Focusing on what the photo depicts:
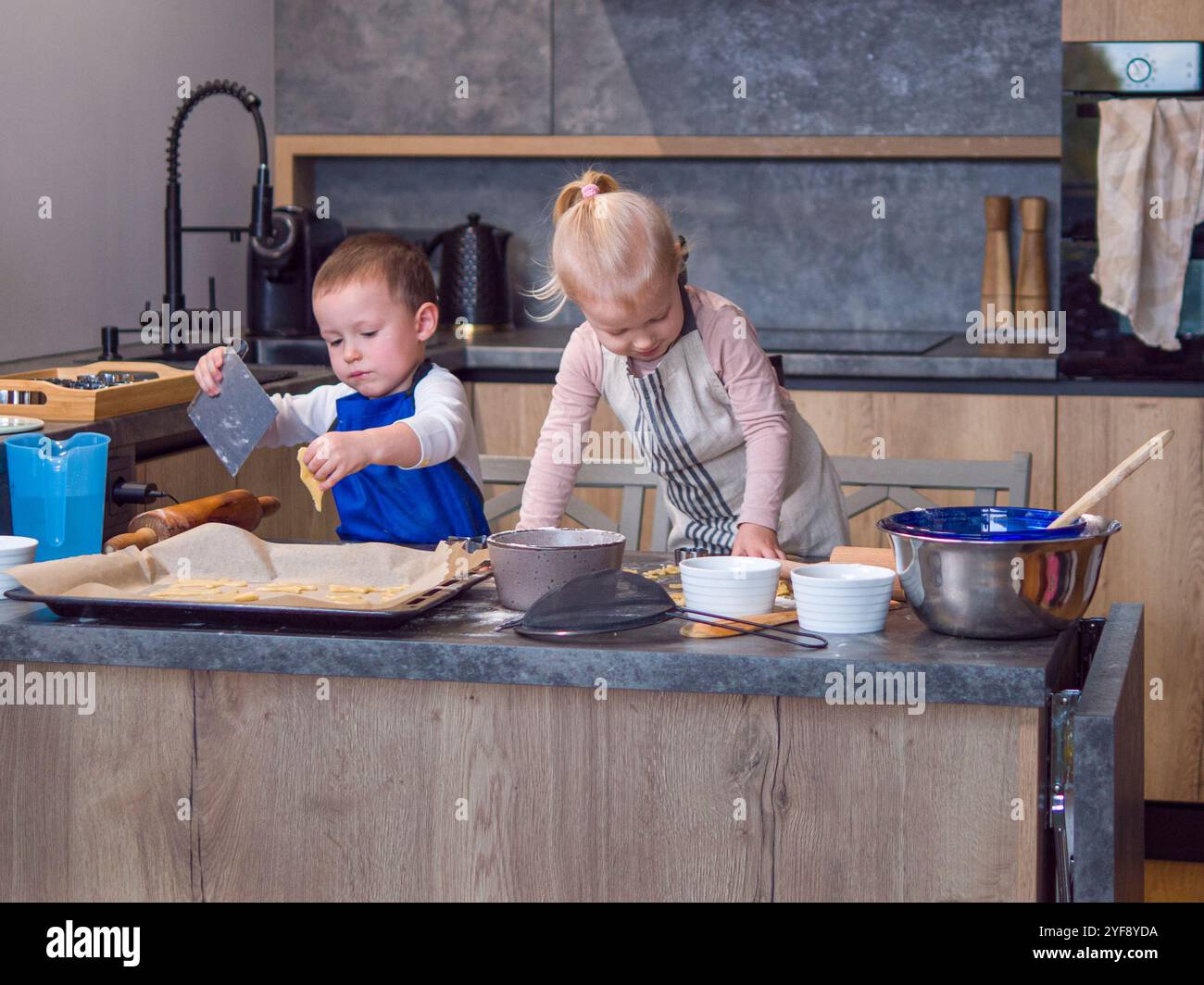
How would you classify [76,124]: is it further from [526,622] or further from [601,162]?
A: [526,622]

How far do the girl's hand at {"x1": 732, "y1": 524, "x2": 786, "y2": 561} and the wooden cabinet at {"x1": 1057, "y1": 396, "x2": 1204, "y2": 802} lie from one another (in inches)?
53.7

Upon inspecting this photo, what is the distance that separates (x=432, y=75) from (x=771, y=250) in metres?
0.92

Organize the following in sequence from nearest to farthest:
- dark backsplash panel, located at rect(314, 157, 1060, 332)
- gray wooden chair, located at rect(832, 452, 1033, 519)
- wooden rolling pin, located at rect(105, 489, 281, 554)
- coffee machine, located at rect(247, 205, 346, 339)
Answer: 1. wooden rolling pin, located at rect(105, 489, 281, 554)
2. gray wooden chair, located at rect(832, 452, 1033, 519)
3. coffee machine, located at rect(247, 205, 346, 339)
4. dark backsplash panel, located at rect(314, 157, 1060, 332)

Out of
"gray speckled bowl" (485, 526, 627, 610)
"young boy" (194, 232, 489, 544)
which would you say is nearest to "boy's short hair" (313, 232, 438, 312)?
"young boy" (194, 232, 489, 544)

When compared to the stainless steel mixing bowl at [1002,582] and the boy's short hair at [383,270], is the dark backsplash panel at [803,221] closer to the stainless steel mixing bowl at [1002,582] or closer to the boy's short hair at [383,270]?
the boy's short hair at [383,270]

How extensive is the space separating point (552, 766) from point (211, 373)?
682mm

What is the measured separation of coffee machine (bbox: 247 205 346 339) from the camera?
322 cm

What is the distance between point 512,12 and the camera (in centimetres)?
362

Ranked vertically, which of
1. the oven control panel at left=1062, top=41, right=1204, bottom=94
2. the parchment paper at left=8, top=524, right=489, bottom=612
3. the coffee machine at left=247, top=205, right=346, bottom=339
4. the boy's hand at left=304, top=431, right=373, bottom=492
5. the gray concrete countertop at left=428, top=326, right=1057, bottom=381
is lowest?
the parchment paper at left=8, top=524, right=489, bottom=612

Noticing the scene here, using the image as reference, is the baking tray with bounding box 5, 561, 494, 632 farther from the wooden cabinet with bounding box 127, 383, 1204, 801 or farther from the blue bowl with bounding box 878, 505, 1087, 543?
the wooden cabinet with bounding box 127, 383, 1204, 801

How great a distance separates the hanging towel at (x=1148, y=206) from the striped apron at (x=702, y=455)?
1056mm

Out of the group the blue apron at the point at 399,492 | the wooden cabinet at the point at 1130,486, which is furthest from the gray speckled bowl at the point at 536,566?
the wooden cabinet at the point at 1130,486
